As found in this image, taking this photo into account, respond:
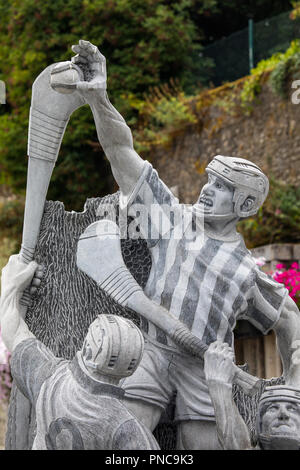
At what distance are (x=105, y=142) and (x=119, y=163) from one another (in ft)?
0.37

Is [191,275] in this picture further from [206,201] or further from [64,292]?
[64,292]

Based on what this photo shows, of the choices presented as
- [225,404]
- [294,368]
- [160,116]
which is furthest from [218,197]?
[160,116]

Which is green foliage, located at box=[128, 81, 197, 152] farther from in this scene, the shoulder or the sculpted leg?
the shoulder

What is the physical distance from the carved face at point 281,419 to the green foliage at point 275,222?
6.25m

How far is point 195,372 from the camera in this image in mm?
3713

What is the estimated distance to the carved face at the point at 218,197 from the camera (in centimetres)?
381

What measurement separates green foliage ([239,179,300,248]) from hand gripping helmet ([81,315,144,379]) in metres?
6.52

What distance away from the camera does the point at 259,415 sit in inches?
133

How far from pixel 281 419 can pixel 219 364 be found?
0.32 m

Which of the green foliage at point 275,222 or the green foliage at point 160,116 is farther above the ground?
the green foliage at point 160,116

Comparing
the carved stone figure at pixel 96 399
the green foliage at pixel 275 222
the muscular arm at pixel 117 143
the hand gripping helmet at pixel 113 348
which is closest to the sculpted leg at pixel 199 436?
the carved stone figure at pixel 96 399

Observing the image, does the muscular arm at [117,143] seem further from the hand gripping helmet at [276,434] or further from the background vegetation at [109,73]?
the background vegetation at [109,73]

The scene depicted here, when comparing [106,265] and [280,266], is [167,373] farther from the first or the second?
[280,266]
